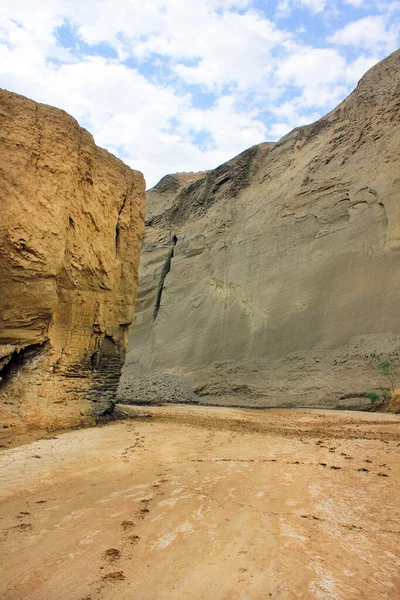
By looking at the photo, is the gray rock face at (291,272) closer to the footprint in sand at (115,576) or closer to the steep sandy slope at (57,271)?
the steep sandy slope at (57,271)

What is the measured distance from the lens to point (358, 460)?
385 cm

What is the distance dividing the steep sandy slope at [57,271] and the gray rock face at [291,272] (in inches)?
291

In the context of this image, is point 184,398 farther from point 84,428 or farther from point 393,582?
point 393,582

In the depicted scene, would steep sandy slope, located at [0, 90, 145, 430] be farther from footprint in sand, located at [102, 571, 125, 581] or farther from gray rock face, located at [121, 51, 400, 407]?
gray rock face, located at [121, 51, 400, 407]

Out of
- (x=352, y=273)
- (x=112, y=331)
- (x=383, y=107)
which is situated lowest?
(x=112, y=331)

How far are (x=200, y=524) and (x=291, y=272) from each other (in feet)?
45.5

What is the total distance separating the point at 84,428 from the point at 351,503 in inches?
183

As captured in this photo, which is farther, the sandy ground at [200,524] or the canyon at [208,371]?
the canyon at [208,371]

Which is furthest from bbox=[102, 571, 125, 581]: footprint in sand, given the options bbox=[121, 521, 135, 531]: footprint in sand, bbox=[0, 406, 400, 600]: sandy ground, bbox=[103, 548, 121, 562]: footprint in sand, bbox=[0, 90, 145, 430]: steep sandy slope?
bbox=[0, 90, 145, 430]: steep sandy slope

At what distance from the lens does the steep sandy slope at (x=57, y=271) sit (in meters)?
6.00

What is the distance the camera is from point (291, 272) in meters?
15.5

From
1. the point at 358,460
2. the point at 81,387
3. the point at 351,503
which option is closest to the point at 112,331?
the point at 81,387

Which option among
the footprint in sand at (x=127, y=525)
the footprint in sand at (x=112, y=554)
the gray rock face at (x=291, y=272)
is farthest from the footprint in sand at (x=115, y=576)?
the gray rock face at (x=291, y=272)

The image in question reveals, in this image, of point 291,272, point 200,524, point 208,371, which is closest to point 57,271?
point 200,524
